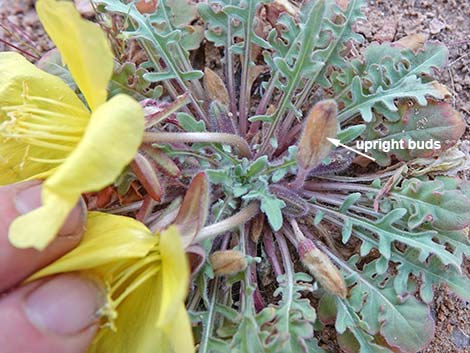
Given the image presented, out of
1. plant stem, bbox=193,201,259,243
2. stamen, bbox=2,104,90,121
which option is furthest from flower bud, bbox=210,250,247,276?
stamen, bbox=2,104,90,121

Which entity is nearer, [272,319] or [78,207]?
[78,207]

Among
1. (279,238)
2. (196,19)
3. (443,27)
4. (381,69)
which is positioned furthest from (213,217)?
(443,27)

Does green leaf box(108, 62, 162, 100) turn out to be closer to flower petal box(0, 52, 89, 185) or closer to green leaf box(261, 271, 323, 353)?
flower petal box(0, 52, 89, 185)

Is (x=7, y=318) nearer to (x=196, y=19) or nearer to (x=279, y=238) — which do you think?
(x=279, y=238)

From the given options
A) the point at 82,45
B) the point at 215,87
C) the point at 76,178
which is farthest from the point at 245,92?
the point at 76,178

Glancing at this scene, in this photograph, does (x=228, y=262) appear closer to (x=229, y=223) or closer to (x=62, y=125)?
(x=229, y=223)

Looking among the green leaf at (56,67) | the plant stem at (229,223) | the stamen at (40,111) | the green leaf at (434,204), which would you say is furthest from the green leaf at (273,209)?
the green leaf at (56,67)
